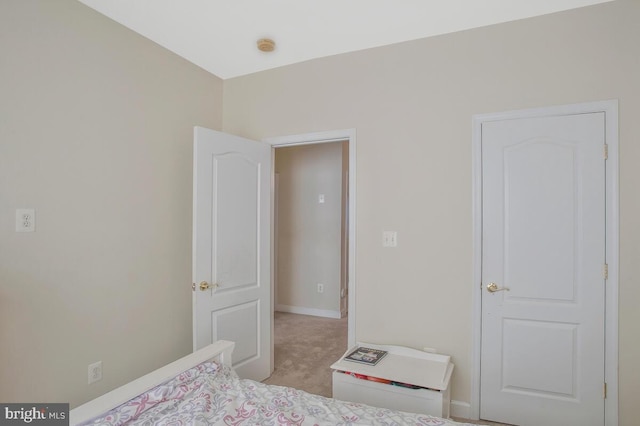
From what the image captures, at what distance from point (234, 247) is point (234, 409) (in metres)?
1.47

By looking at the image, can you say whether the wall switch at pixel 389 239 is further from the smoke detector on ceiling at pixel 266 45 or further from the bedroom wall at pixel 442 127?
the smoke detector on ceiling at pixel 266 45

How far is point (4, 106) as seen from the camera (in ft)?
5.72

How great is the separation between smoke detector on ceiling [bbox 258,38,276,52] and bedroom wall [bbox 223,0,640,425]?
1.11ft

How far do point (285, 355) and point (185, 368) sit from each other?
1973 mm

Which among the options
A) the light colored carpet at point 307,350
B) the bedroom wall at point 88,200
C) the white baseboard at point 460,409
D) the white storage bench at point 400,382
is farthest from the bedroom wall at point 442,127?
the bedroom wall at point 88,200

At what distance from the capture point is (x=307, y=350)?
11.6 feet

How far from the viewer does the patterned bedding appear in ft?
4.15

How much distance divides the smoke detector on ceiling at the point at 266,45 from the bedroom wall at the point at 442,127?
34cm

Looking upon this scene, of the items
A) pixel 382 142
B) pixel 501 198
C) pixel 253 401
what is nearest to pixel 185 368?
pixel 253 401

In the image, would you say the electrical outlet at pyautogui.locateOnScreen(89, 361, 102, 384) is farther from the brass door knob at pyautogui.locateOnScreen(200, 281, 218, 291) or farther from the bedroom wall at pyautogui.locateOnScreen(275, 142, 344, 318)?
the bedroom wall at pyautogui.locateOnScreen(275, 142, 344, 318)

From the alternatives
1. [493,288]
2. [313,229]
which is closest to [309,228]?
[313,229]

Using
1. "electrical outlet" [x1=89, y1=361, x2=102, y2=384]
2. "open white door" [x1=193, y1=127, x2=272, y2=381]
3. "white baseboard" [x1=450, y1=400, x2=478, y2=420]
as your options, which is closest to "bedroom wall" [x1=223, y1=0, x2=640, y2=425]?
"white baseboard" [x1=450, y1=400, x2=478, y2=420]

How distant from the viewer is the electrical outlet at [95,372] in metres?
2.11

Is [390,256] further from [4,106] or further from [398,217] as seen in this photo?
[4,106]
